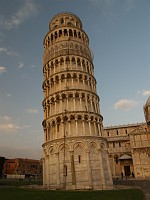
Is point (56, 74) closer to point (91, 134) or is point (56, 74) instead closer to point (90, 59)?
point (90, 59)

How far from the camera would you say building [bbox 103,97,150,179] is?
53812 millimetres

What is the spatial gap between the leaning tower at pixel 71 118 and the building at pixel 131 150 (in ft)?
81.7

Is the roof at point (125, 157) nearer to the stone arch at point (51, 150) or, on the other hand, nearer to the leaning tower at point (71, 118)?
the leaning tower at point (71, 118)

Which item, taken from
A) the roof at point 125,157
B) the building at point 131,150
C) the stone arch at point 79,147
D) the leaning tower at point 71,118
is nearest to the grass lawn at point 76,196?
the leaning tower at point 71,118

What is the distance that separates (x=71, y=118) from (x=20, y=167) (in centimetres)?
7316

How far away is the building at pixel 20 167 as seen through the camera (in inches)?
3716

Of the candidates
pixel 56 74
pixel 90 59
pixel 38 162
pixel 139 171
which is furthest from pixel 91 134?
pixel 38 162

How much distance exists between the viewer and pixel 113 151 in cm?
6531

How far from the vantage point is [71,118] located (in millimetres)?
33844

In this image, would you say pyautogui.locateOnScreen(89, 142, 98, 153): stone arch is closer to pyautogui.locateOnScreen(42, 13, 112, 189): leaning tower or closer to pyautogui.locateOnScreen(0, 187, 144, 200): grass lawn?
pyautogui.locateOnScreen(42, 13, 112, 189): leaning tower

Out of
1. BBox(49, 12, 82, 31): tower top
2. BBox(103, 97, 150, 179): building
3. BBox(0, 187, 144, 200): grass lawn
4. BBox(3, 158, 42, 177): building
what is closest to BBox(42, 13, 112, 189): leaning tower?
BBox(49, 12, 82, 31): tower top

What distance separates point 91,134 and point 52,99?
9954 millimetres

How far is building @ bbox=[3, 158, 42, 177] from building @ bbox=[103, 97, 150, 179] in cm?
4900

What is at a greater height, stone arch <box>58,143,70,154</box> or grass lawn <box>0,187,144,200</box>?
stone arch <box>58,143,70,154</box>
